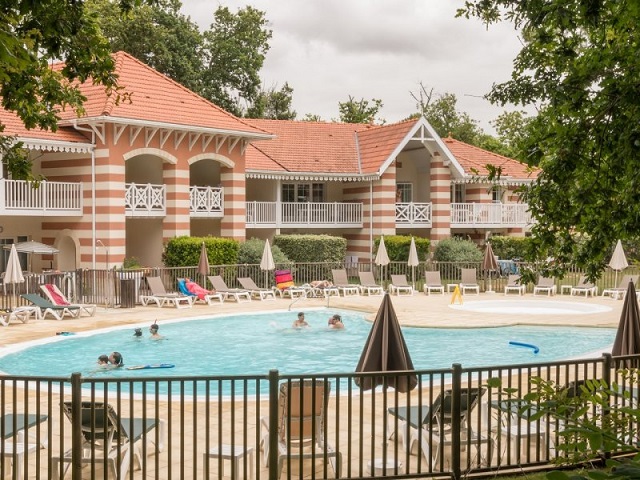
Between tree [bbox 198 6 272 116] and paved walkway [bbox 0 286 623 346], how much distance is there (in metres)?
24.6

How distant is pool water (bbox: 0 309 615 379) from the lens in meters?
17.3

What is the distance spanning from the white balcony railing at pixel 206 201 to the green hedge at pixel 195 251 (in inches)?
94.2

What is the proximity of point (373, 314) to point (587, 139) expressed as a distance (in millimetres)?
16097

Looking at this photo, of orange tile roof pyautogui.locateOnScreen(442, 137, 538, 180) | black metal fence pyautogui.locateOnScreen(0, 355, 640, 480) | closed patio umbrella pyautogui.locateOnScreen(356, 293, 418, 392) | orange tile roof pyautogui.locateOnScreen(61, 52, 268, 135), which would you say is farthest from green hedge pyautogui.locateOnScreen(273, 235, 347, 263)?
black metal fence pyautogui.locateOnScreen(0, 355, 640, 480)

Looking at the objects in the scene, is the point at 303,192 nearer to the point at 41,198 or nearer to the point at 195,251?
the point at 195,251

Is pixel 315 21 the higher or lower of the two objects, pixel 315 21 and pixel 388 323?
the higher

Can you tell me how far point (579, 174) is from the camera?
8.90m

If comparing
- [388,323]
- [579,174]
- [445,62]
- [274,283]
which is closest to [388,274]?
[274,283]

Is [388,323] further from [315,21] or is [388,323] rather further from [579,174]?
[315,21]

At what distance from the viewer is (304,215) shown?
3797cm

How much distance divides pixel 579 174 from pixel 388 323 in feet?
11.8

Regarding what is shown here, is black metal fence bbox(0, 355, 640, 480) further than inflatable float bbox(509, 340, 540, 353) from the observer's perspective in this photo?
No

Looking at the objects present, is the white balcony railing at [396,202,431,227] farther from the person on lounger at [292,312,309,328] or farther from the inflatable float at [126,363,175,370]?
the inflatable float at [126,363,175,370]

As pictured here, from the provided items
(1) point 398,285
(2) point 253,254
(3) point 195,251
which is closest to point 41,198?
(3) point 195,251
